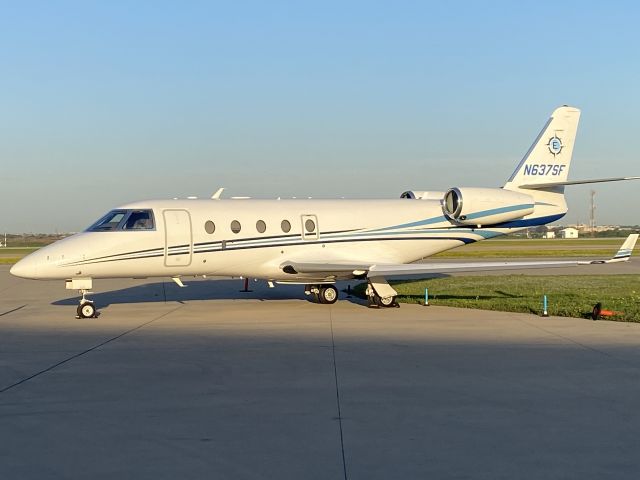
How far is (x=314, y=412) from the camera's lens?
848 cm

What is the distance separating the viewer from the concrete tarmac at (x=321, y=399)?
661 centimetres

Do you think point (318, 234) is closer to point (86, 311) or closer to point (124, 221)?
point (124, 221)

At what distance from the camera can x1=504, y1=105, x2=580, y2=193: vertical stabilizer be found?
2355 centimetres

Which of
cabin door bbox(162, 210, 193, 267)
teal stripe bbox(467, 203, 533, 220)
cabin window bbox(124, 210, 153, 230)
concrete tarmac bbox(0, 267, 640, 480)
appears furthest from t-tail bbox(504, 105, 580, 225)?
cabin window bbox(124, 210, 153, 230)

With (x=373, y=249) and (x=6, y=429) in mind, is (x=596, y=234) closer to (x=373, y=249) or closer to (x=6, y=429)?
(x=373, y=249)

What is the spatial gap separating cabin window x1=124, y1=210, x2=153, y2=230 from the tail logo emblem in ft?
40.7

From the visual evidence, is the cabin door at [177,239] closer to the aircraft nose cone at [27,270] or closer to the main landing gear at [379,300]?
Answer: the aircraft nose cone at [27,270]

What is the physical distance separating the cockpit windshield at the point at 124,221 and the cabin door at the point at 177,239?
45 cm

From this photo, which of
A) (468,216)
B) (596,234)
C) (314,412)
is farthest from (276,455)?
(596,234)

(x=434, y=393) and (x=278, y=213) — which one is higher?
(x=278, y=213)

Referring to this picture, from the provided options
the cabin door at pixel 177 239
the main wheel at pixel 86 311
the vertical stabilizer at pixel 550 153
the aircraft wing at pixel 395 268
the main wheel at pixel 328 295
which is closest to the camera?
the main wheel at pixel 86 311

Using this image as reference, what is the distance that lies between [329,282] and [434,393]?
12.7 m

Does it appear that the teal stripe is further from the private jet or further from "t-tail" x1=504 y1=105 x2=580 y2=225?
"t-tail" x1=504 y1=105 x2=580 y2=225

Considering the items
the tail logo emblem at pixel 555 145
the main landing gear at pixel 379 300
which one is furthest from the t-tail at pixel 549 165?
the main landing gear at pixel 379 300
